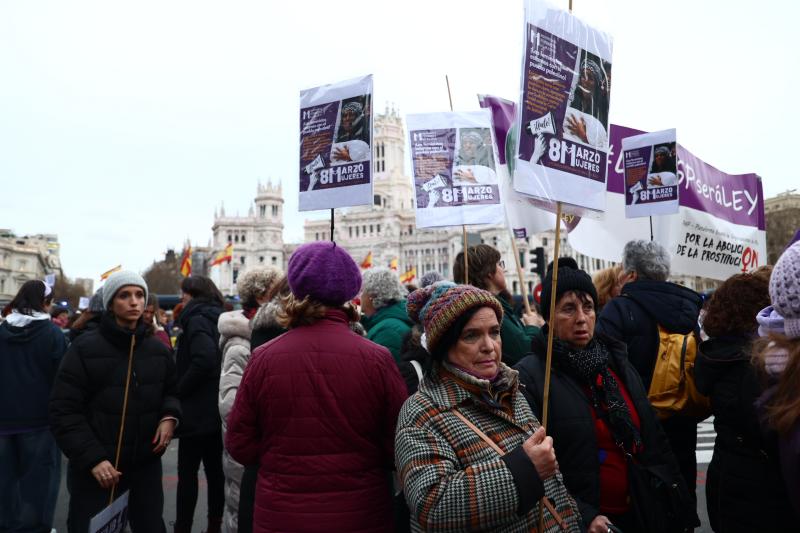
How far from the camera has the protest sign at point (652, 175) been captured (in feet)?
21.4

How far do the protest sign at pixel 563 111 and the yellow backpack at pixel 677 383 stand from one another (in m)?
1.21

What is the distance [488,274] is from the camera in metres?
4.25

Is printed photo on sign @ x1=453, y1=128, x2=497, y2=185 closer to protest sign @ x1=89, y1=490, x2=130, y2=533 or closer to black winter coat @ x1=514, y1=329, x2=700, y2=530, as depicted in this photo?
black winter coat @ x1=514, y1=329, x2=700, y2=530

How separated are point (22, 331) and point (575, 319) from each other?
4.42m

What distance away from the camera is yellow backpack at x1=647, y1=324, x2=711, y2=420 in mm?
3611

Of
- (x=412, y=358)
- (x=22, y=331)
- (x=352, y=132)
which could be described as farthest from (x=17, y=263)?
(x=412, y=358)

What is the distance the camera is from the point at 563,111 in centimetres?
299

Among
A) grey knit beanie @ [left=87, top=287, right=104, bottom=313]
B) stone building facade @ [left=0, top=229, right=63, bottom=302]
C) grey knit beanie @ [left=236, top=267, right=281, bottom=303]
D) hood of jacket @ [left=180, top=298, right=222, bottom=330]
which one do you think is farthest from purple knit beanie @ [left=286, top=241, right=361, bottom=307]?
stone building facade @ [left=0, top=229, right=63, bottom=302]

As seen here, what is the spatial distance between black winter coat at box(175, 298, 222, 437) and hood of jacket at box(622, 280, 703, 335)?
10.5 feet

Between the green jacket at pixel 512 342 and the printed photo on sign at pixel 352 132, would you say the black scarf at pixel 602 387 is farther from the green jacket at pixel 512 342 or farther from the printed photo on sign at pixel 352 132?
the printed photo on sign at pixel 352 132

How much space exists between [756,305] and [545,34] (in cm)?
173

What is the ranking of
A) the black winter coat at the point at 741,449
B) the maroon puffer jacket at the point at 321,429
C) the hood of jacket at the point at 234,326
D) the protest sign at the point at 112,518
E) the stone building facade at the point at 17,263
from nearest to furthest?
the maroon puffer jacket at the point at 321,429
the black winter coat at the point at 741,449
the protest sign at the point at 112,518
the hood of jacket at the point at 234,326
the stone building facade at the point at 17,263

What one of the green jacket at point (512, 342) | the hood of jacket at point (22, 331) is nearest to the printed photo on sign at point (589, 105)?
the green jacket at point (512, 342)

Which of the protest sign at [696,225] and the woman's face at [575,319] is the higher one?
the protest sign at [696,225]
